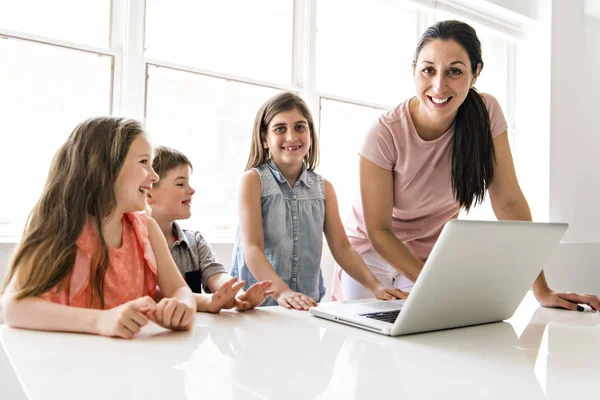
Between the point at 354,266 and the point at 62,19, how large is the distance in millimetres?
1601

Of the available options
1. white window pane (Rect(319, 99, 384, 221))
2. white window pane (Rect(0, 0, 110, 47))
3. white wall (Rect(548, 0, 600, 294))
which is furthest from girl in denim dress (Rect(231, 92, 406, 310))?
white wall (Rect(548, 0, 600, 294))

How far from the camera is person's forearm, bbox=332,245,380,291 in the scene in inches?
60.7

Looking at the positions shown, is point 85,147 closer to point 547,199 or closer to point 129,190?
point 129,190

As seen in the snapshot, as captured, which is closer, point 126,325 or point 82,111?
point 126,325

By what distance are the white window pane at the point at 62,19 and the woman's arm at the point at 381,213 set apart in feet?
4.75

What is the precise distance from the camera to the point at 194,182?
2.63 m

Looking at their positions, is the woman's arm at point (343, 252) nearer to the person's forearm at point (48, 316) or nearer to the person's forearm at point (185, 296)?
the person's forearm at point (185, 296)

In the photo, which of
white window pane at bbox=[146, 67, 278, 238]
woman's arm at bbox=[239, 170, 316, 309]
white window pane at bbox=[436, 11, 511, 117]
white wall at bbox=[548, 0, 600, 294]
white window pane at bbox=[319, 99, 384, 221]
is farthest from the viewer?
white window pane at bbox=[436, 11, 511, 117]

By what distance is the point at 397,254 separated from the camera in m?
1.39

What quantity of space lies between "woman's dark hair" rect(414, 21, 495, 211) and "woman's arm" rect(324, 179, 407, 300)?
346 mm

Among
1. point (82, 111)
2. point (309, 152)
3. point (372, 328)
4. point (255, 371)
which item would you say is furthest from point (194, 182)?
point (255, 371)

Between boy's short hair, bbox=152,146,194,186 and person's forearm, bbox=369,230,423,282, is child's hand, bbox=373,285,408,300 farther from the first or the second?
boy's short hair, bbox=152,146,194,186

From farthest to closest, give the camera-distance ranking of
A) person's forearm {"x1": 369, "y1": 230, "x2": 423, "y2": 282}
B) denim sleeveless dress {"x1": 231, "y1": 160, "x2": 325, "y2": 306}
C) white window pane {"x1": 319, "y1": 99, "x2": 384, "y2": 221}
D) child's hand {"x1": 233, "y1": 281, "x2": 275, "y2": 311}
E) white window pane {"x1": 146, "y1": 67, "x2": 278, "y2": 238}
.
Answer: white window pane {"x1": 319, "y1": 99, "x2": 384, "y2": 221}
white window pane {"x1": 146, "y1": 67, "x2": 278, "y2": 238}
denim sleeveless dress {"x1": 231, "y1": 160, "x2": 325, "y2": 306}
person's forearm {"x1": 369, "y1": 230, "x2": 423, "y2": 282}
child's hand {"x1": 233, "y1": 281, "x2": 275, "y2": 311}

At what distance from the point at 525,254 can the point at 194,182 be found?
1.91 meters
